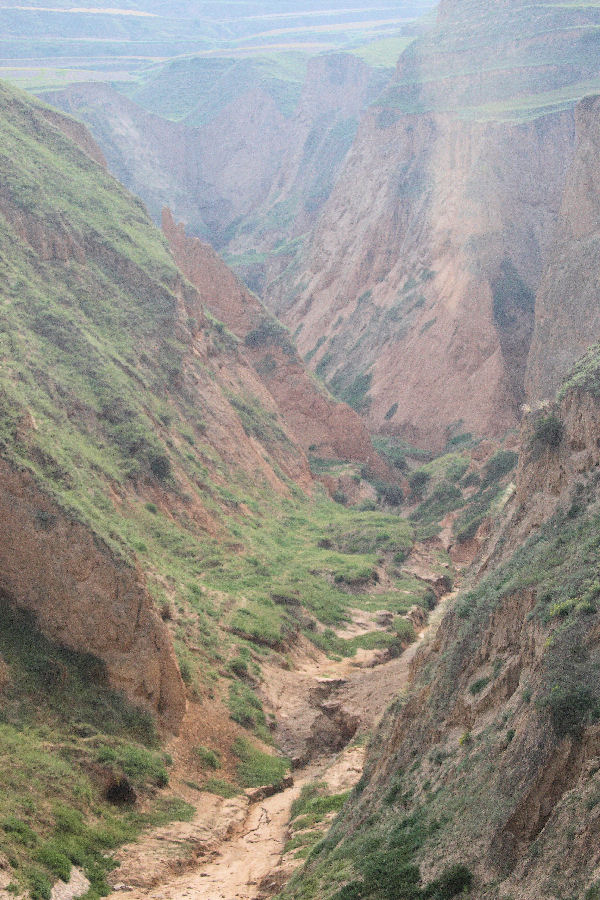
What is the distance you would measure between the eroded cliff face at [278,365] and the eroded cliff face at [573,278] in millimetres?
10194

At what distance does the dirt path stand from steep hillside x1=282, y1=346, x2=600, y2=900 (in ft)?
9.24

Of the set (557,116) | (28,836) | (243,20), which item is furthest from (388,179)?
(243,20)

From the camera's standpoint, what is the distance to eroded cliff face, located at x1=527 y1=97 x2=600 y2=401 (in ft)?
178

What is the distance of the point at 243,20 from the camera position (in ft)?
614

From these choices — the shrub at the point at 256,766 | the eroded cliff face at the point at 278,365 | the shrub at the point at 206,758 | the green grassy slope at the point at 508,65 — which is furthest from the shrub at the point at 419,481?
the shrub at the point at 206,758

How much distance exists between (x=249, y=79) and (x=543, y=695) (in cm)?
13075

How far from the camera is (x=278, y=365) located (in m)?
62.5

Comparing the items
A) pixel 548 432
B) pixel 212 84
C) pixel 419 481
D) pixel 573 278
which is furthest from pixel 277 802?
pixel 212 84

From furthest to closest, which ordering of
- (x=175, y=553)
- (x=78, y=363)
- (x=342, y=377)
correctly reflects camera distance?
(x=342, y=377)
(x=78, y=363)
(x=175, y=553)

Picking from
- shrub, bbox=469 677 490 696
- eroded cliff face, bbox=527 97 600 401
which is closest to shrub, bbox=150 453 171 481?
eroded cliff face, bbox=527 97 600 401

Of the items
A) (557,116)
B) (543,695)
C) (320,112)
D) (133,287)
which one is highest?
(320,112)

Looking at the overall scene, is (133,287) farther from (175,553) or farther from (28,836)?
(28,836)

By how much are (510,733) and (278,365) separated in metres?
49.8

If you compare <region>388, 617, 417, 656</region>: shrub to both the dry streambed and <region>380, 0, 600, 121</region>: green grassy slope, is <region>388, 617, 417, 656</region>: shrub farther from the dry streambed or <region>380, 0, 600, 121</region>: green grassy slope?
<region>380, 0, 600, 121</region>: green grassy slope
